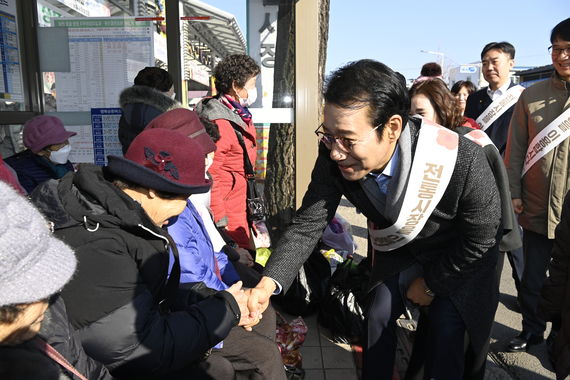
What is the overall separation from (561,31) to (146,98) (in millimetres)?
2998

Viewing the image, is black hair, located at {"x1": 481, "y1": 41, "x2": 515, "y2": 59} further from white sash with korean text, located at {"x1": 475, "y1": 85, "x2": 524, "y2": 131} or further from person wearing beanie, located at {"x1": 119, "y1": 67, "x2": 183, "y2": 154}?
person wearing beanie, located at {"x1": 119, "y1": 67, "x2": 183, "y2": 154}

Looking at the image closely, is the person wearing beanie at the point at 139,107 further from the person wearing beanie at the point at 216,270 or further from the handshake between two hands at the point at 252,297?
the handshake between two hands at the point at 252,297

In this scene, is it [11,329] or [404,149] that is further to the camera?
[404,149]

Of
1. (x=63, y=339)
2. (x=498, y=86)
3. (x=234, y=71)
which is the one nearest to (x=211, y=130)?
(x=234, y=71)

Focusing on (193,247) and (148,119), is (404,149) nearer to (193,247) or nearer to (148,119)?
(193,247)

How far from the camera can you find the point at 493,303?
78.0 inches

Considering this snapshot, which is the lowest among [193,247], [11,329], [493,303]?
[493,303]

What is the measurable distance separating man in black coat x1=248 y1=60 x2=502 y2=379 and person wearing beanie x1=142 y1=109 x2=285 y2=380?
0.73 feet

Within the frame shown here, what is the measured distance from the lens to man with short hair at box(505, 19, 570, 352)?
297 cm

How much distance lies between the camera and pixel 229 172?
3.41 metres

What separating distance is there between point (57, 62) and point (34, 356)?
402 cm

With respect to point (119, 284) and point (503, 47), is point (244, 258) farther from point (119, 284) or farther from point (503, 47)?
point (503, 47)

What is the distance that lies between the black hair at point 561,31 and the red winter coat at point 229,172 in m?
2.35

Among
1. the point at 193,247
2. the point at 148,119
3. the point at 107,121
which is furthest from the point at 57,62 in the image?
the point at 193,247
